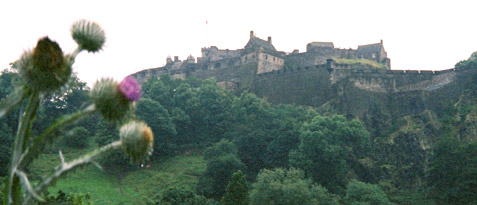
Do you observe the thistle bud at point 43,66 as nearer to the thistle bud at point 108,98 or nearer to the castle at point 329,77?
the thistle bud at point 108,98

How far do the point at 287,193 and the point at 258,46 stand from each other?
3991 cm

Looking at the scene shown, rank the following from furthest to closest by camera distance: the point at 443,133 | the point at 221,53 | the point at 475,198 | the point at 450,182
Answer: the point at 221,53 → the point at 443,133 → the point at 450,182 → the point at 475,198

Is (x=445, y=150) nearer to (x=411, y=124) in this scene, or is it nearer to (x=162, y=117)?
(x=411, y=124)

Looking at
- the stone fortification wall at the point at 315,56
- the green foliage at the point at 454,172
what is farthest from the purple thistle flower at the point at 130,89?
the stone fortification wall at the point at 315,56

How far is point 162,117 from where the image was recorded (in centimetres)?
6656

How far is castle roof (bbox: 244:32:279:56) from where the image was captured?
271ft

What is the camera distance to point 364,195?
47.6 metres

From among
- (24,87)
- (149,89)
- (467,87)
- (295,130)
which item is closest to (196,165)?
(295,130)

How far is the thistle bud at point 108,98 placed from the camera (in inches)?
229

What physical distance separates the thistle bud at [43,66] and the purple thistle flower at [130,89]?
0.63 m

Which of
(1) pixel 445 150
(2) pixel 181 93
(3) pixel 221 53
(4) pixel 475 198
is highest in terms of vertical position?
(3) pixel 221 53

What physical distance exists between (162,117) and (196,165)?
904 centimetres

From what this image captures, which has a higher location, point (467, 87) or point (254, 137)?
point (467, 87)

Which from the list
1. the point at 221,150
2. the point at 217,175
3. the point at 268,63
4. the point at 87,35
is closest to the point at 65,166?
the point at 87,35
